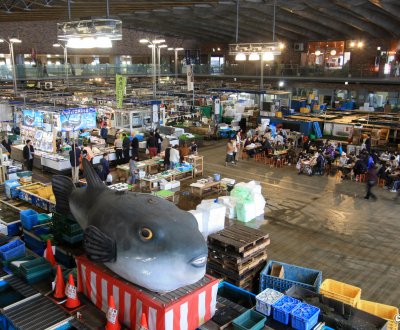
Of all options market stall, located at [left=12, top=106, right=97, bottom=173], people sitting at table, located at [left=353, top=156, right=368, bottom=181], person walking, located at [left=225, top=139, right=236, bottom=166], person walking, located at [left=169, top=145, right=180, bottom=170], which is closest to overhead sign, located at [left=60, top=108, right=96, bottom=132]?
market stall, located at [left=12, top=106, right=97, bottom=173]

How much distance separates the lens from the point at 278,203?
13.9 m

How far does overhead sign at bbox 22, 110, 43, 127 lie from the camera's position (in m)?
18.6

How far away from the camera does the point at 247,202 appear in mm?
12070

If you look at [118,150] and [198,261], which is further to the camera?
[118,150]

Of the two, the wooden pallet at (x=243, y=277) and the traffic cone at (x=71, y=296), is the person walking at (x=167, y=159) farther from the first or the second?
the traffic cone at (x=71, y=296)

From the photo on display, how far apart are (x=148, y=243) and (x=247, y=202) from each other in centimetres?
759

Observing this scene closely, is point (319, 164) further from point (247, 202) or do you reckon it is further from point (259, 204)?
point (247, 202)

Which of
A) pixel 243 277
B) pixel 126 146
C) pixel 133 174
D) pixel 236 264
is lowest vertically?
pixel 243 277

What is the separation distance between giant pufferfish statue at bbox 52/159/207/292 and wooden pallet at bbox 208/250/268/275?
10.1ft

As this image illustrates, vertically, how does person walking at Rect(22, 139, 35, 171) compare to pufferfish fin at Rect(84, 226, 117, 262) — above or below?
below

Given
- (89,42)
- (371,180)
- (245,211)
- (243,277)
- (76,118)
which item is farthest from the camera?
(76,118)

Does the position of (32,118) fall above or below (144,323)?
above

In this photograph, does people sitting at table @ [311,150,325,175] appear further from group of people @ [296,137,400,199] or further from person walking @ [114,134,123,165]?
person walking @ [114,134,123,165]

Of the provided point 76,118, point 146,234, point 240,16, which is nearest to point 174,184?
point 76,118
